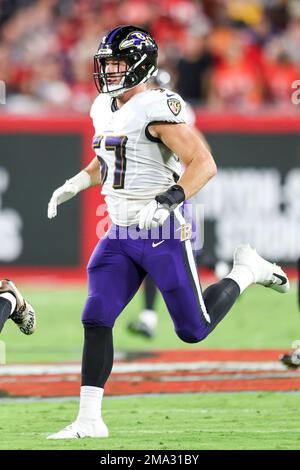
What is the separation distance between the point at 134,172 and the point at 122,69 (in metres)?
0.46

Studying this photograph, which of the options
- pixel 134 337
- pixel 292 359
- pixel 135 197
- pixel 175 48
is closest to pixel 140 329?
pixel 134 337

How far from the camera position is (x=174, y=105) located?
16.7 ft

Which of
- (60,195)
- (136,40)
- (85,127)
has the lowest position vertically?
(60,195)

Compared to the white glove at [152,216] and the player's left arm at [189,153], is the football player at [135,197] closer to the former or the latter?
the player's left arm at [189,153]

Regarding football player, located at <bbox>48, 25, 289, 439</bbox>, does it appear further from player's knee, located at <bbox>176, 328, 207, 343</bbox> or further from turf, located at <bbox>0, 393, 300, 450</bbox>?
turf, located at <bbox>0, 393, 300, 450</bbox>

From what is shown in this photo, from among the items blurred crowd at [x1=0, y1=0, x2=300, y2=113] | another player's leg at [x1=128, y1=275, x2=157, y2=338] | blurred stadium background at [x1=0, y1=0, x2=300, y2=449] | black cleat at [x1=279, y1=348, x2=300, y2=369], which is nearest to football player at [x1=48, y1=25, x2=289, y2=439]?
black cleat at [x1=279, y1=348, x2=300, y2=369]

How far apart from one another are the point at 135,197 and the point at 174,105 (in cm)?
45

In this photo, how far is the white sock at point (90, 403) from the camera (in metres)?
4.98

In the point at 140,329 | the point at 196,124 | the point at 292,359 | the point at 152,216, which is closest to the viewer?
the point at 152,216

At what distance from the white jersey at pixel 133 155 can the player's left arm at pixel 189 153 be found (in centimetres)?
6

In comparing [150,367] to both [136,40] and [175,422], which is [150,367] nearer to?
[175,422]

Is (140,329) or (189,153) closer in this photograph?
(189,153)

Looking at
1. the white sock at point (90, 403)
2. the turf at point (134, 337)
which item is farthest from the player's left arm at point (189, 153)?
the turf at point (134, 337)

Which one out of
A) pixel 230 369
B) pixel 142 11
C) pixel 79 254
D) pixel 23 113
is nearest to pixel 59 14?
pixel 142 11
